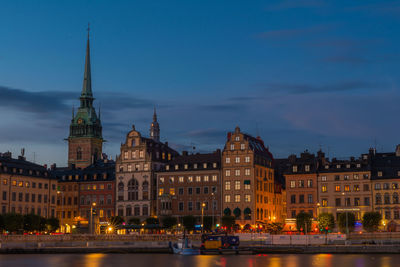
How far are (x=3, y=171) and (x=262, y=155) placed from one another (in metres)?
51.4

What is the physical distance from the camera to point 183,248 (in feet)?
302

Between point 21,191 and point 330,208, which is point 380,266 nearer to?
point 330,208

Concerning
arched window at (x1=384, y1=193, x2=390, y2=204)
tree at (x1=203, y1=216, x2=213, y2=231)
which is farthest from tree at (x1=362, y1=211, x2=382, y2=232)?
tree at (x1=203, y1=216, x2=213, y2=231)

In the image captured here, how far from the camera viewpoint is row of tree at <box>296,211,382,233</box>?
117 m

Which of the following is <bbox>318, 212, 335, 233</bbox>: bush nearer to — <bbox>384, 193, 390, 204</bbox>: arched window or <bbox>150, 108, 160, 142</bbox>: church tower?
<bbox>384, 193, 390, 204</bbox>: arched window

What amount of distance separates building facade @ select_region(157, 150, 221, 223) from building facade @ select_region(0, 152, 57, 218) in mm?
25427

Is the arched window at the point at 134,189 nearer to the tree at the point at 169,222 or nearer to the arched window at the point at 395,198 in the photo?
the tree at the point at 169,222

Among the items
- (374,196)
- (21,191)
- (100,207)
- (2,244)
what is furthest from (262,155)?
(2,244)

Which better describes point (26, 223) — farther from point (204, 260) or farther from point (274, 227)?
point (204, 260)

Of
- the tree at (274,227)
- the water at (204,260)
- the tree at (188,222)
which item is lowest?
the water at (204,260)

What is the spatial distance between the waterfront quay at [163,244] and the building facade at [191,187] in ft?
109

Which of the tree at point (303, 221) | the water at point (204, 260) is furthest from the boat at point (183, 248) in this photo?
the tree at point (303, 221)

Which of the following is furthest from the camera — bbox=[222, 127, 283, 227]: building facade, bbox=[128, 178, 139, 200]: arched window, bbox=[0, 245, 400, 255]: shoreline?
bbox=[128, 178, 139, 200]: arched window

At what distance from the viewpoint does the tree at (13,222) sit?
122 m
